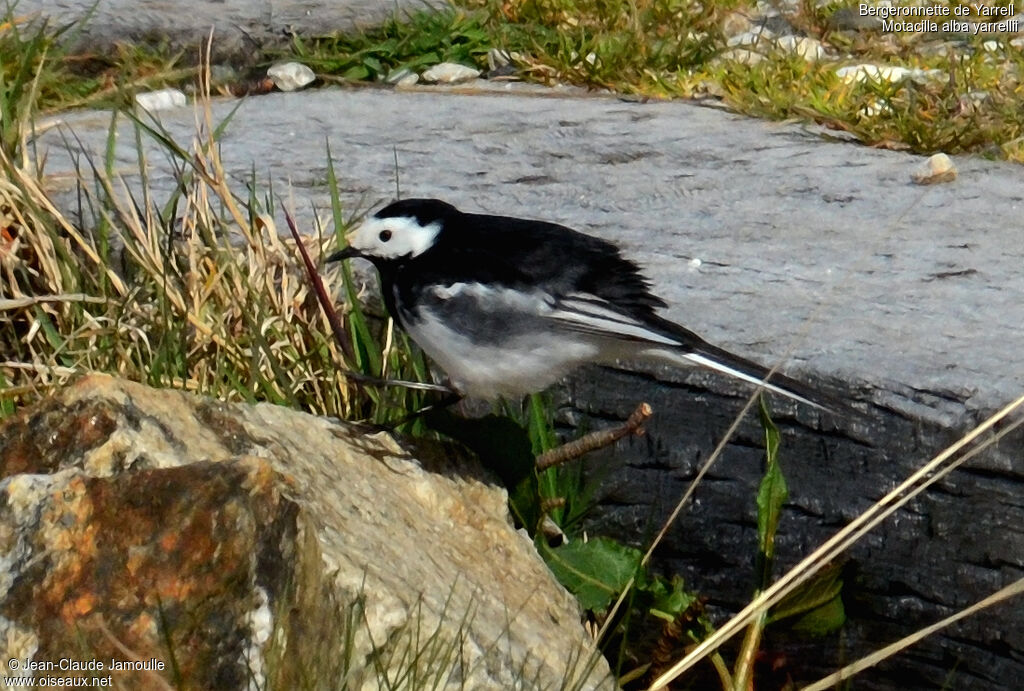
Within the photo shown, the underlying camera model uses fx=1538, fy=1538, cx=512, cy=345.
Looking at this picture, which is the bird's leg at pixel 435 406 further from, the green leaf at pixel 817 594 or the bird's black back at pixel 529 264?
the green leaf at pixel 817 594

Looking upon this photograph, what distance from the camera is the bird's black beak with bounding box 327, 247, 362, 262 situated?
3.34 m

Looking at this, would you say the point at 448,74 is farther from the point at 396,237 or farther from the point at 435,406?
the point at 435,406

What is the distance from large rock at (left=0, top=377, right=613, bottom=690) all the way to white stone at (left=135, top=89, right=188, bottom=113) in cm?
273

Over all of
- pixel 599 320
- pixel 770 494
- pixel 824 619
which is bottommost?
pixel 824 619

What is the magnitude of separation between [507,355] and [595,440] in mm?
262

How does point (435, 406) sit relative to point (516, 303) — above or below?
below

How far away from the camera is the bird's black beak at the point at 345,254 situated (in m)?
3.34

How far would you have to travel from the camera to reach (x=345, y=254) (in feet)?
11.0

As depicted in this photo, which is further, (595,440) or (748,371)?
(595,440)

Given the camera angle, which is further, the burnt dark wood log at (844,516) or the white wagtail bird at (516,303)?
the white wagtail bird at (516,303)

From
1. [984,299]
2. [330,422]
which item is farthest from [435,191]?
[984,299]

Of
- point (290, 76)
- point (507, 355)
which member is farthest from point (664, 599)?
point (290, 76)

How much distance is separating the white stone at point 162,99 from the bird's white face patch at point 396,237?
215 centimetres

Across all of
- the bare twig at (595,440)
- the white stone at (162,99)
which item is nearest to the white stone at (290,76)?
the white stone at (162,99)
